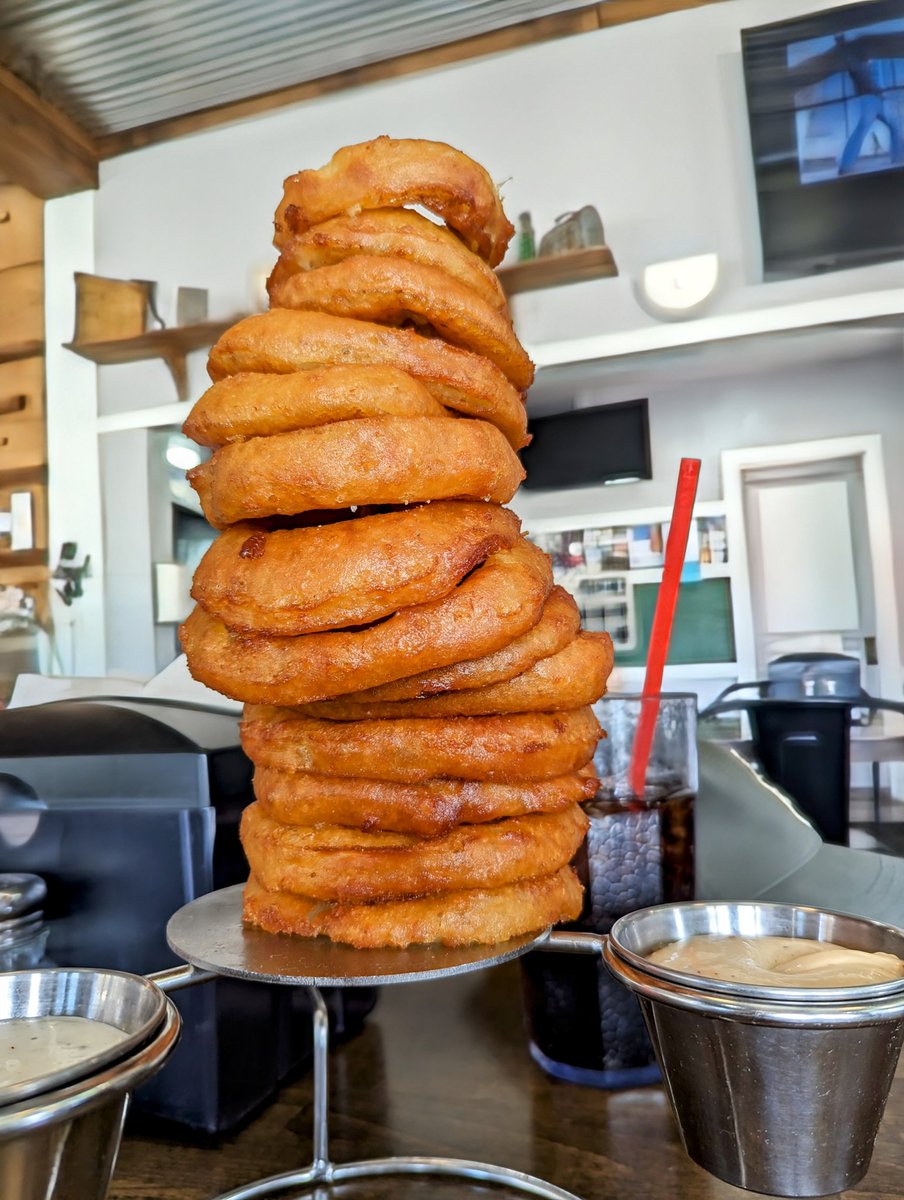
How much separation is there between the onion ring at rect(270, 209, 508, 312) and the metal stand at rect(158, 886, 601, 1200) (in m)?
0.72

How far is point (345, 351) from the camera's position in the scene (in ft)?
2.87

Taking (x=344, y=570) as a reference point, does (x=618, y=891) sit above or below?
below

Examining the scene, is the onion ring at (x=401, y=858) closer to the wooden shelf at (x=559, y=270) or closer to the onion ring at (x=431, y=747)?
the onion ring at (x=431, y=747)

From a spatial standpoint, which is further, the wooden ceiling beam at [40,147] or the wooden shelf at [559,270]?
the wooden ceiling beam at [40,147]

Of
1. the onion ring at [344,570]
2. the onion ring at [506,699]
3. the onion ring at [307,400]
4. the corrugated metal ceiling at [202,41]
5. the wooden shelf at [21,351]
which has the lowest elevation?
the onion ring at [506,699]

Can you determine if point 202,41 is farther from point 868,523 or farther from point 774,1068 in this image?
point 774,1068

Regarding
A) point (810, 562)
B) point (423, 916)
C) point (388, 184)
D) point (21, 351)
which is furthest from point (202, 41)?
point (423, 916)

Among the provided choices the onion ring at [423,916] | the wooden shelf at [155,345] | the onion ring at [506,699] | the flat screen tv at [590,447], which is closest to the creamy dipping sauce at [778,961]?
the onion ring at [423,916]

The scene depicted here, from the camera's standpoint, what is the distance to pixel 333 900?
0.91 metres

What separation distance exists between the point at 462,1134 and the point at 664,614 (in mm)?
782

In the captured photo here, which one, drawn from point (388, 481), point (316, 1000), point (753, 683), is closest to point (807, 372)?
point (753, 683)

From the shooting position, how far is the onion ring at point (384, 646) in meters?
0.81

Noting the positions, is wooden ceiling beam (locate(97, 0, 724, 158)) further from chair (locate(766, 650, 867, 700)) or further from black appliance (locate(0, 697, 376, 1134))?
black appliance (locate(0, 697, 376, 1134))

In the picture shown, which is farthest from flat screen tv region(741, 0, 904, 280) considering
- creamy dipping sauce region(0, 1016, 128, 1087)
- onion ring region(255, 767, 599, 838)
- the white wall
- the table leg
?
creamy dipping sauce region(0, 1016, 128, 1087)
